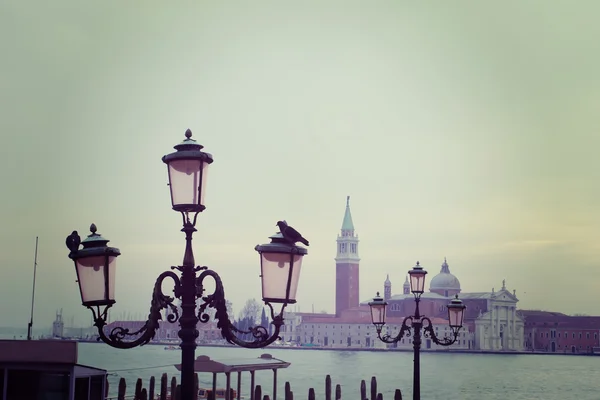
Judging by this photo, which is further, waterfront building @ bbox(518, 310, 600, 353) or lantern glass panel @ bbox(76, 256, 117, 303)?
waterfront building @ bbox(518, 310, 600, 353)

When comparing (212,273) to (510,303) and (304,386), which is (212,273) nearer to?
(304,386)

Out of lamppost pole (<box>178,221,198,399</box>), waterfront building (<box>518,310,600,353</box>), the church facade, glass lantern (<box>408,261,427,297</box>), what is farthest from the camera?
waterfront building (<box>518,310,600,353</box>)

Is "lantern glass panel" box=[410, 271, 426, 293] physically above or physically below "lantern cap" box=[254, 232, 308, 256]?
above

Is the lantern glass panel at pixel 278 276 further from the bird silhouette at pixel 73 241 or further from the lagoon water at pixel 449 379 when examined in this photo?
the lagoon water at pixel 449 379

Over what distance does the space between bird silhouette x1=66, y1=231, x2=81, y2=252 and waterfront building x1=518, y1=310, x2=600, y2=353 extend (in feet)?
334

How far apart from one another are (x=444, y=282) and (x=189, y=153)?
95.4 meters

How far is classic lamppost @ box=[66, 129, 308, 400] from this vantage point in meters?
4.09

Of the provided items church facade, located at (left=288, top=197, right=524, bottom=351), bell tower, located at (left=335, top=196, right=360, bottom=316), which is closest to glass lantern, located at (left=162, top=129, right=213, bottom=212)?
church facade, located at (left=288, top=197, right=524, bottom=351)

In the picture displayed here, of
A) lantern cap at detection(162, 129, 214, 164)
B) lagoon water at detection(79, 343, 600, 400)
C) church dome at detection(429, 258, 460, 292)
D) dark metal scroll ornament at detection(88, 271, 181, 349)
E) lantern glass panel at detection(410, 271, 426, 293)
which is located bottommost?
lagoon water at detection(79, 343, 600, 400)

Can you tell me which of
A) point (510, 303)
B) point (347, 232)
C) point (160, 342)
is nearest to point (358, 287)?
point (347, 232)

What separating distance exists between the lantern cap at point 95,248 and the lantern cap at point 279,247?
2.37ft

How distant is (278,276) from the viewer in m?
4.09

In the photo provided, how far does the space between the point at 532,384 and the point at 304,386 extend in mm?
15567

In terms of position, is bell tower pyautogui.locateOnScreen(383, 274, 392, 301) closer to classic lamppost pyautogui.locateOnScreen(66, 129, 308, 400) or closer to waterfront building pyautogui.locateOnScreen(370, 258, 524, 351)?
waterfront building pyautogui.locateOnScreen(370, 258, 524, 351)
